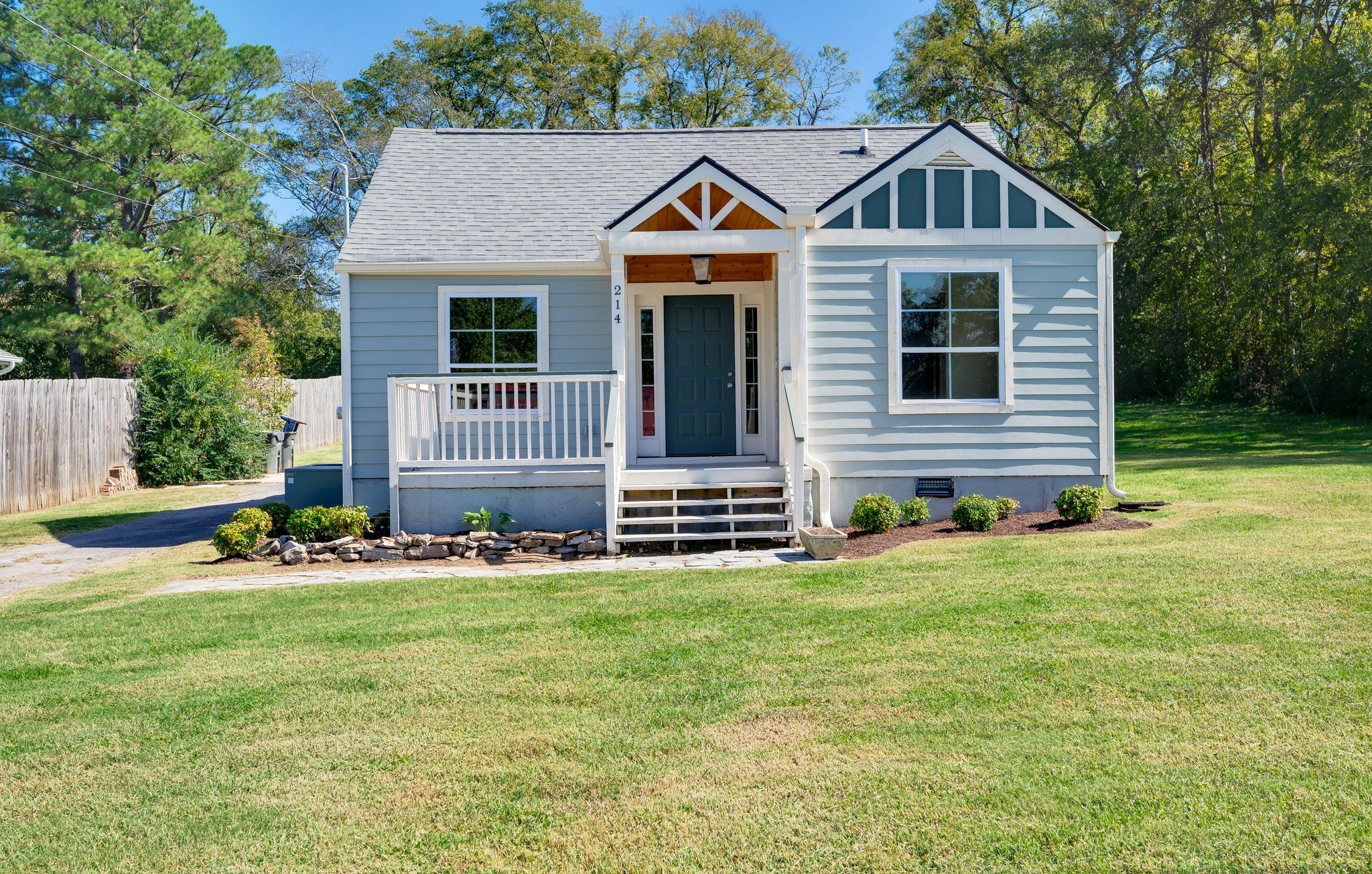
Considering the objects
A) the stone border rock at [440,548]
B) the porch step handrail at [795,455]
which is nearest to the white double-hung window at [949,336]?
the porch step handrail at [795,455]

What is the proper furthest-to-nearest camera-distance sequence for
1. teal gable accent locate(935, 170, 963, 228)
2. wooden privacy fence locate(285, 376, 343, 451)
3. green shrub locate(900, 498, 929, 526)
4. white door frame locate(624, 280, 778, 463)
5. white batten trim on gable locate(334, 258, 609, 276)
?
wooden privacy fence locate(285, 376, 343, 451) → white door frame locate(624, 280, 778, 463) → white batten trim on gable locate(334, 258, 609, 276) → teal gable accent locate(935, 170, 963, 228) → green shrub locate(900, 498, 929, 526)

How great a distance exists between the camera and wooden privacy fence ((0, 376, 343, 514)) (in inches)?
549

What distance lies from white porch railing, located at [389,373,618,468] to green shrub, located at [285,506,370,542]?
0.70m

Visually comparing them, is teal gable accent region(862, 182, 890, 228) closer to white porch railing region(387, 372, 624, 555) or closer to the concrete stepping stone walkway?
white porch railing region(387, 372, 624, 555)

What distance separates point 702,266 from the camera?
420 inches

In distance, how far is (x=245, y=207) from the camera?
3130cm

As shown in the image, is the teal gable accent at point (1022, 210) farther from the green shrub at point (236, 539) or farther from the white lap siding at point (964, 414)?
the green shrub at point (236, 539)

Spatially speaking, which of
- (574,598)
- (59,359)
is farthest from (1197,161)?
(59,359)

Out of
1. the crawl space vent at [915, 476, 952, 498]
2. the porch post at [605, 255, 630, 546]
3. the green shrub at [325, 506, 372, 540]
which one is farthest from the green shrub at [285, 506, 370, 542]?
the crawl space vent at [915, 476, 952, 498]

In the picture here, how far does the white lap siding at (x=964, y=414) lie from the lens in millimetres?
10656

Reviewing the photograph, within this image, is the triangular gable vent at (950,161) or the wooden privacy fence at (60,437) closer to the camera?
the triangular gable vent at (950,161)

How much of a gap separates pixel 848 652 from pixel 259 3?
111 ft

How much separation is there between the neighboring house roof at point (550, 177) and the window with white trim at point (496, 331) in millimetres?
442

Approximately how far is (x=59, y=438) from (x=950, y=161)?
1332cm
